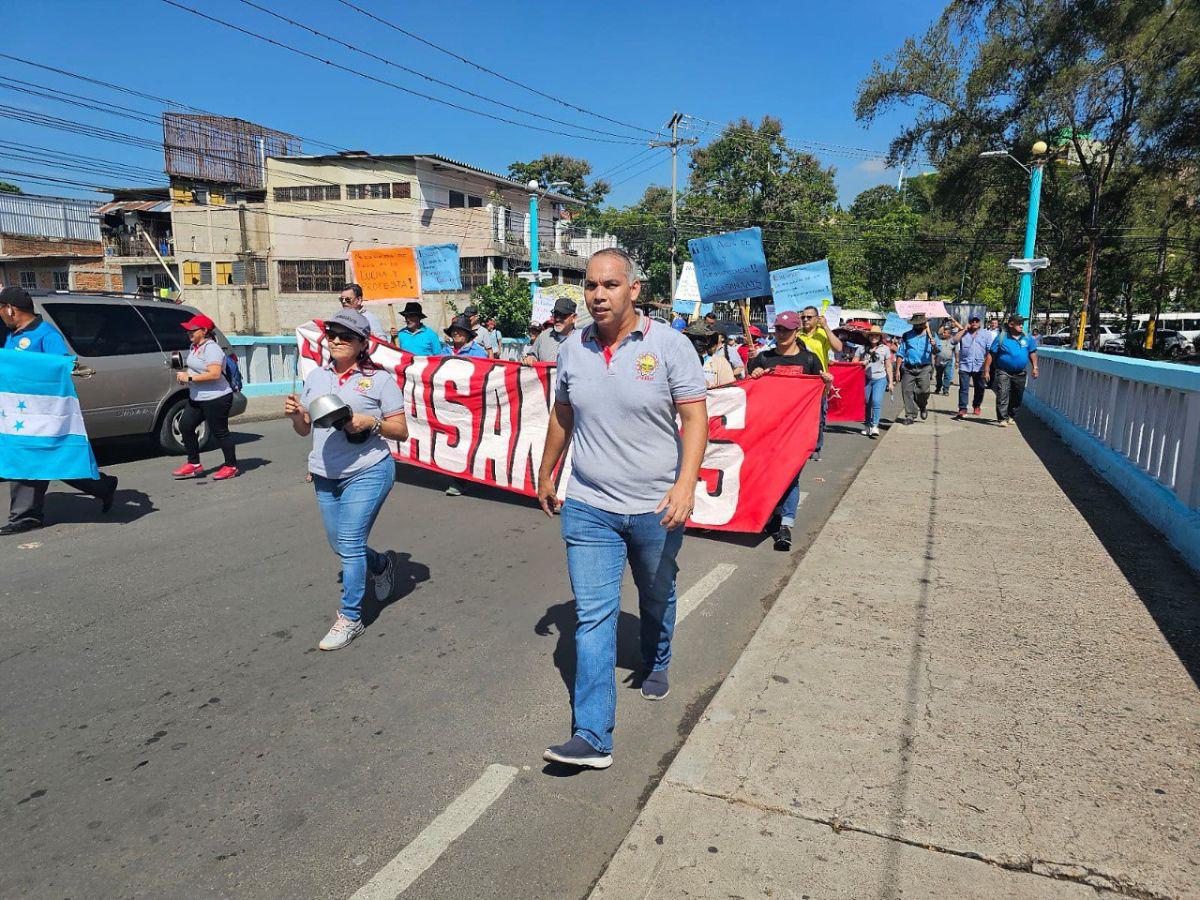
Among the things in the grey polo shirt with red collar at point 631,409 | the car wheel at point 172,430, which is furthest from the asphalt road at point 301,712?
the car wheel at point 172,430

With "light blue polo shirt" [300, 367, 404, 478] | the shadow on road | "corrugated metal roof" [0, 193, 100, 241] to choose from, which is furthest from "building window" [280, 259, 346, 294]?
"light blue polo shirt" [300, 367, 404, 478]

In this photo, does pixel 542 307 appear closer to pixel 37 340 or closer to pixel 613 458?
pixel 37 340

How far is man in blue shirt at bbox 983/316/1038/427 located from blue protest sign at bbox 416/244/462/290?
8.91m

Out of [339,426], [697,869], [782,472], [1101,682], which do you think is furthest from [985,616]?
[339,426]

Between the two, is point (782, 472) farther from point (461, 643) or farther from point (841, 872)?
point (841, 872)

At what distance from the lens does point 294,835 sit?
2.73 m

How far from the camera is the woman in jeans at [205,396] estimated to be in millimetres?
7992

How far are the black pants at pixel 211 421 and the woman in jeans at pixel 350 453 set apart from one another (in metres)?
4.51

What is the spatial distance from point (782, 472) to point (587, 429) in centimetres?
345

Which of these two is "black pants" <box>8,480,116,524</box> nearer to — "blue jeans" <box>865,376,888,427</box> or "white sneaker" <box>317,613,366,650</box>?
"white sneaker" <box>317,613,366,650</box>

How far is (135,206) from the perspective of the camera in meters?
41.7

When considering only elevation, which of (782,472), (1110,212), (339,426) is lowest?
(782,472)

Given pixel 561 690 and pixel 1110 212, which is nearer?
pixel 561 690

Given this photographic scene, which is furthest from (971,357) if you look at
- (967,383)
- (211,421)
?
(211,421)
